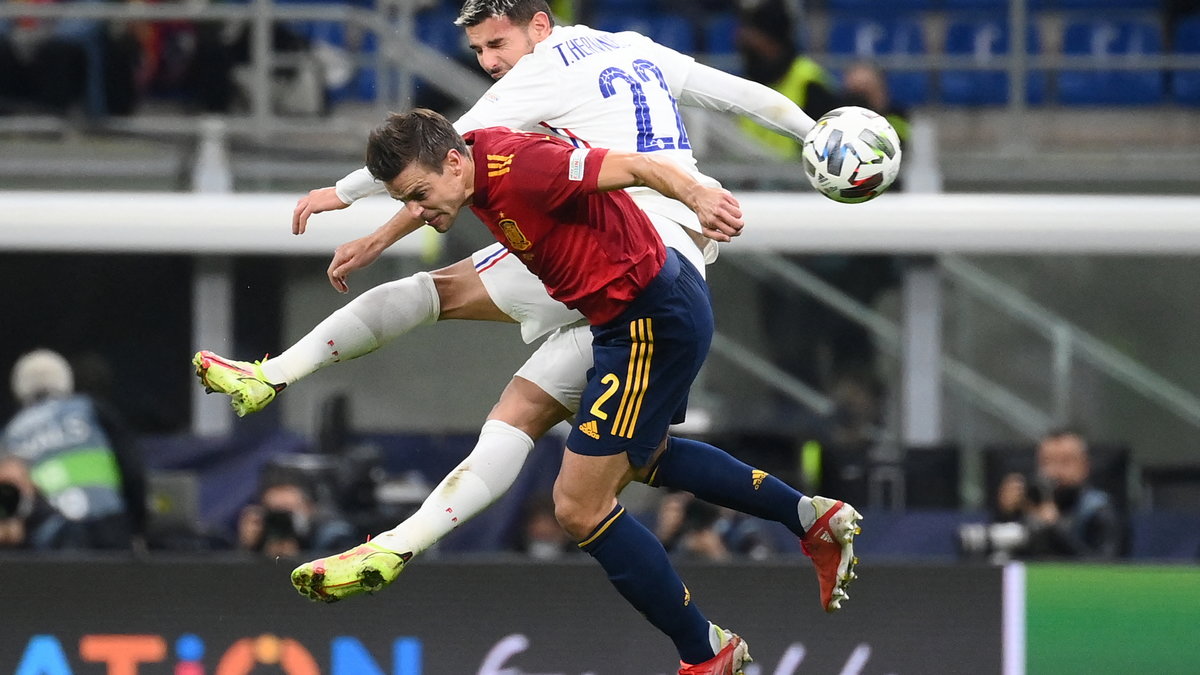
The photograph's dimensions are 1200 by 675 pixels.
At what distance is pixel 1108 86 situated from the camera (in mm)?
11602

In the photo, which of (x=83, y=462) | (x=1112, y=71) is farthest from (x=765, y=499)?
(x=1112, y=71)

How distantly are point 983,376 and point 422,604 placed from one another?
5509mm

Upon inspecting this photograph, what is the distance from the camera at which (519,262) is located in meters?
4.92

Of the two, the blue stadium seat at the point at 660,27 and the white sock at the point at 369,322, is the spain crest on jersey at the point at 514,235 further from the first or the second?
the blue stadium seat at the point at 660,27

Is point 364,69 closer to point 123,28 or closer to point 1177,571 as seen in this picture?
point 123,28

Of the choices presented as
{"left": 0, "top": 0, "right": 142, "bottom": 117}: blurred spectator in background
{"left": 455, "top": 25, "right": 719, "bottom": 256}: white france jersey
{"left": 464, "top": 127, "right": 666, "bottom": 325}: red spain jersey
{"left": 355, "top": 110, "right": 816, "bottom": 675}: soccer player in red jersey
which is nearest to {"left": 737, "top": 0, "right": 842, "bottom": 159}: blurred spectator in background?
{"left": 0, "top": 0, "right": 142, "bottom": 117}: blurred spectator in background

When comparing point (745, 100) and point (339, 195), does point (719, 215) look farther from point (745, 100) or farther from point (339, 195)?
point (339, 195)

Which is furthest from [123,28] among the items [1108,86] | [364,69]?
[1108,86]

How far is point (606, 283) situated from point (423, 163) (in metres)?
0.54

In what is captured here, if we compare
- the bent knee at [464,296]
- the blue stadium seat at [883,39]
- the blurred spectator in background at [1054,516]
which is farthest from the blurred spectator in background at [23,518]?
the blue stadium seat at [883,39]

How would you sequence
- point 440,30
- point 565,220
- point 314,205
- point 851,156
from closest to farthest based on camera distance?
point 565,220, point 851,156, point 314,205, point 440,30

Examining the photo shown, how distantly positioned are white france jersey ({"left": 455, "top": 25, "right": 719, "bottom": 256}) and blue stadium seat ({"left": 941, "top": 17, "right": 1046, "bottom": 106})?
272 inches

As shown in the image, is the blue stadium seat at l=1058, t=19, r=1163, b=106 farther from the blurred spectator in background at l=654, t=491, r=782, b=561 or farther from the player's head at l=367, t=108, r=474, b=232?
the player's head at l=367, t=108, r=474, b=232

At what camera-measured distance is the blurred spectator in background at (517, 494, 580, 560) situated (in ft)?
24.6
